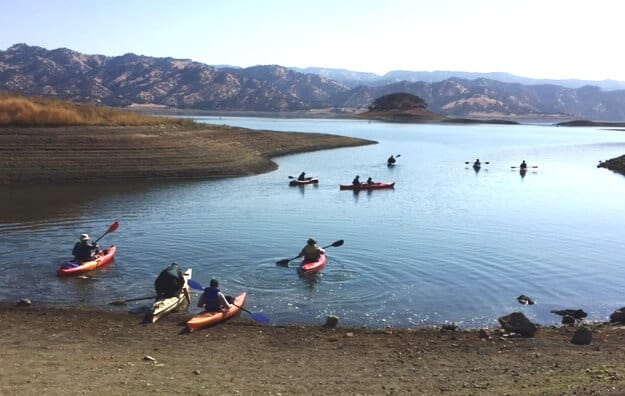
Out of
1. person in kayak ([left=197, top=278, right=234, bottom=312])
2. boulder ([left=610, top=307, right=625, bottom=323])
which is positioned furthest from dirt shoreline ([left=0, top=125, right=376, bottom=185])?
boulder ([left=610, top=307, right=625, bottom=323])

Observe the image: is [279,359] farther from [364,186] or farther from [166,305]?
[364,186]

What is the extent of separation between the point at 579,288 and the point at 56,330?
58.6 feet

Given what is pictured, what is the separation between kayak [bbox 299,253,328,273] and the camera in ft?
75.0

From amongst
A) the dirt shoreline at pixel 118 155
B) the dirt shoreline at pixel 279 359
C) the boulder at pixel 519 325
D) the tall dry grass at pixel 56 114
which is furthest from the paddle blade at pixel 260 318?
the tall dry grass at pixel 56 114

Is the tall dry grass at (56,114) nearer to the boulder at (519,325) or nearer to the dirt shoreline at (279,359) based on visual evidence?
the dirt shoreline at (279,359)

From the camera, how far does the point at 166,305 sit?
58.8 ft

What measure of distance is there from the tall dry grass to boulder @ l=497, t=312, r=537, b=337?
149 feet

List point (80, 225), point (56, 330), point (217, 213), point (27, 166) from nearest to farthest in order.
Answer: point (56, 330) < point (80, 225) < point (217, 213) < point (27, 166)

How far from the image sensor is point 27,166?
45.6m

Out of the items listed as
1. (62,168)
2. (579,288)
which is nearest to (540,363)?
(579,288)

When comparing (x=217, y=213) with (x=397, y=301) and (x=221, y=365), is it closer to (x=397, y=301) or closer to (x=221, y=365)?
(x=397, y=301)

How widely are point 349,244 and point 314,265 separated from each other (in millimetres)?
5164

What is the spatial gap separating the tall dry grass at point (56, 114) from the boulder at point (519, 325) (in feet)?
149

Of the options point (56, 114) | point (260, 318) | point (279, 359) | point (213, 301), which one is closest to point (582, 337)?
point (279, 359)
